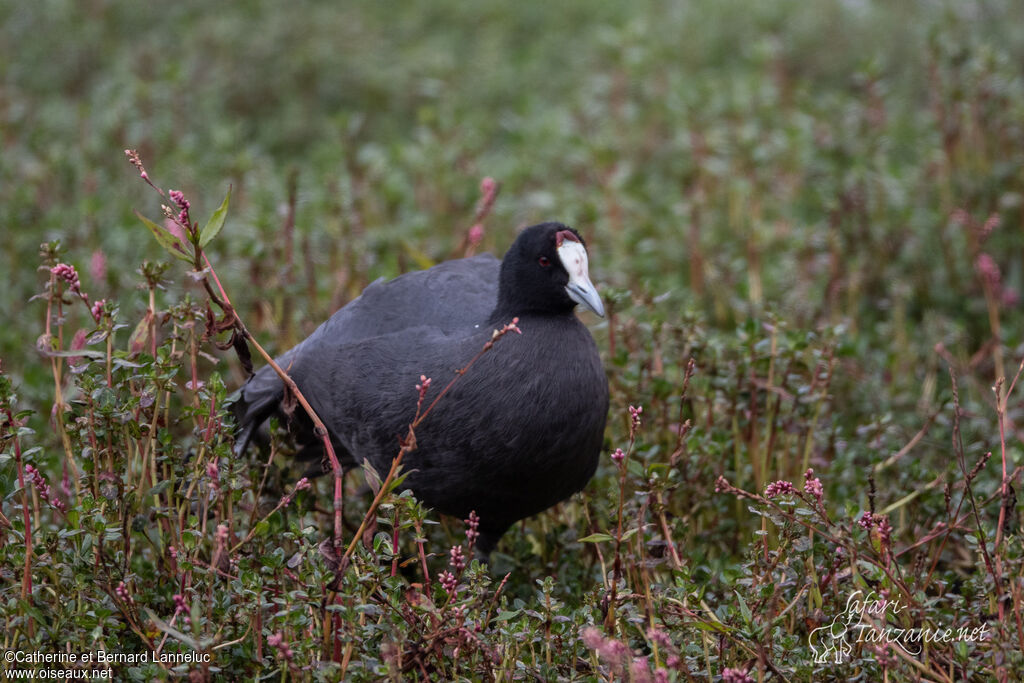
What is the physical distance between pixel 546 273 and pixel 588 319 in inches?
64.7

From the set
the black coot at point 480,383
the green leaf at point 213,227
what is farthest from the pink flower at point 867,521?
the green leaf at point 213,227

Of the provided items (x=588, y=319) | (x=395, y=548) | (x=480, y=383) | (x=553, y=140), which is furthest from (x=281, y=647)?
(x=553, y=140)

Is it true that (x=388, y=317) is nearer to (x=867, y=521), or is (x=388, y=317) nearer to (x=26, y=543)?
(x=26, y=543)

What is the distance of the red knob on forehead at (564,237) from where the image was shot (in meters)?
3.38

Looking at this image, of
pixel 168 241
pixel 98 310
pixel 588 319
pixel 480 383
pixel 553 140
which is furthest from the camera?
pixel 553 140

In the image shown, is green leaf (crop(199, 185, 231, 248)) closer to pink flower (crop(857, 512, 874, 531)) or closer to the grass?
the grass

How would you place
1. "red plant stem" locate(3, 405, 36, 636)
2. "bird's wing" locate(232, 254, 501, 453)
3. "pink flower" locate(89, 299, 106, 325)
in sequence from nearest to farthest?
"red plant stem" locate(3, 405, 36, 636) → "pink flower" locate(89, 299, 106, 325) → "bird's wing" locate(232, 254, 501, 453)

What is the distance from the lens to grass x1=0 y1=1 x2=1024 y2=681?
2814 millimetres

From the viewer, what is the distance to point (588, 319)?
499 cm

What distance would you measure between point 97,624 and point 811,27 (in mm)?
7015

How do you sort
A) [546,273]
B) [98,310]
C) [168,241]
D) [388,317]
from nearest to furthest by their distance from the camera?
1. [168,241]
2. [98,310]
3. [546,273]
4. [388,317]

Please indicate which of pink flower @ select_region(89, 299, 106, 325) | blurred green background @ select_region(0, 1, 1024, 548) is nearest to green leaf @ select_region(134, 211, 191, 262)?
pink flower @ select_region(89, 299, 106, 325)

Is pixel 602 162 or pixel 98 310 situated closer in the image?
pixel 98 310

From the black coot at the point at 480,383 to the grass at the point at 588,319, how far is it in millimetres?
171
